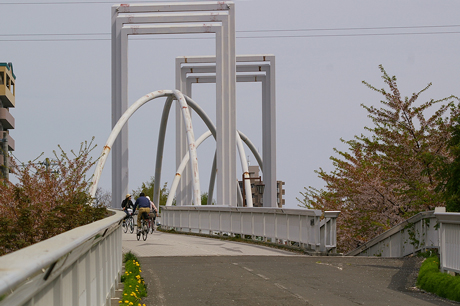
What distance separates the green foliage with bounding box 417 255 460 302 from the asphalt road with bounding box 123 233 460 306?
8.3 inches

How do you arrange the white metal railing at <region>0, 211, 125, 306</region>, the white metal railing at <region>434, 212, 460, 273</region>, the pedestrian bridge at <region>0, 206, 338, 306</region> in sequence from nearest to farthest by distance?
1. the white metal railing at <region>0, 211, 125, 306</region>
2. the pedestrian bridge at <region>0, 206, 338, 306</region>
3. the white metal railing at <region>434, 212, 460, 273</region>

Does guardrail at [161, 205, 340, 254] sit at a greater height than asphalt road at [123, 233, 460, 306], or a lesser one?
greater

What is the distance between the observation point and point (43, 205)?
1417 cm

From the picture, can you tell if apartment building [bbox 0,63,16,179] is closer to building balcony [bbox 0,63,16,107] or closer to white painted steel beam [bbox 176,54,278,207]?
building balcony [bbox 0,63,16,107]

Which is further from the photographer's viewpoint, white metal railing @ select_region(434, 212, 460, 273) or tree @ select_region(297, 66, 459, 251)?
tree @ select_region(297, 66, 459, 251)

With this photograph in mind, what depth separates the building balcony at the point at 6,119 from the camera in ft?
258

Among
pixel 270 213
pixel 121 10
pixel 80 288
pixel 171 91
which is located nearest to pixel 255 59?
pixel 171 91

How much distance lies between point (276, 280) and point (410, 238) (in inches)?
317

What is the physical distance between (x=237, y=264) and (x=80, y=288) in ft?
31.8

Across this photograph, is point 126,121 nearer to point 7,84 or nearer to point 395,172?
point 395,172

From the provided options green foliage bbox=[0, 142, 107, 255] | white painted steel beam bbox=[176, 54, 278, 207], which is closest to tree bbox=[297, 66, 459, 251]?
green foliage bbox=[0, 142, 107, 255]

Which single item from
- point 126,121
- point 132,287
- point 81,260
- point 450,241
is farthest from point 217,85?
point 81,260

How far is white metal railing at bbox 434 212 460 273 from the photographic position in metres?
10.8

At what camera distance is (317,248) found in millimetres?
18359
